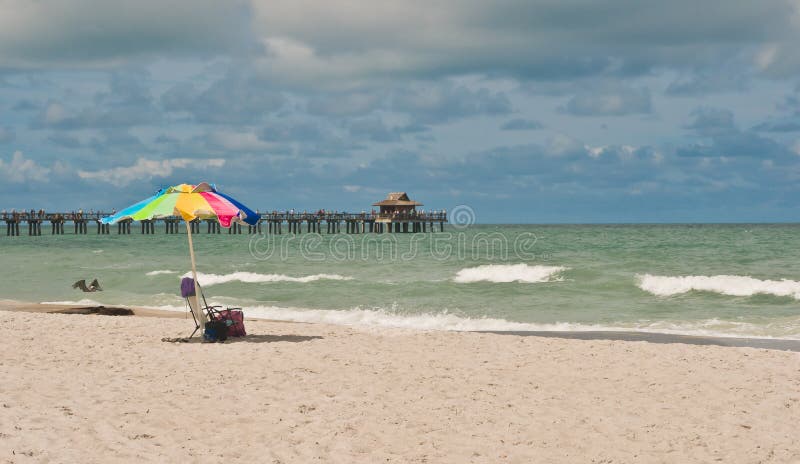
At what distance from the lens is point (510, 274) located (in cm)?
2720

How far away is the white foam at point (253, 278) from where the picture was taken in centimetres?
2592

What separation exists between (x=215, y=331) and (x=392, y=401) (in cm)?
481

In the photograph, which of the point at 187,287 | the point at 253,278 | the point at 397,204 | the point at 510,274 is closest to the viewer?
the point at 187,287

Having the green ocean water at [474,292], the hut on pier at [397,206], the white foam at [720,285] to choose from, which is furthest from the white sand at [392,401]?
the hut on pier at [397,206]

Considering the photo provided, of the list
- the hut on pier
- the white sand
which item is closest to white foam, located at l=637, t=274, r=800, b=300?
the white sand

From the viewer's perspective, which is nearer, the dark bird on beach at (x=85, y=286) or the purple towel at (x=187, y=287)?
the purple towel at (x=187, y=287)

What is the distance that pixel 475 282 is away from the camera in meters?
25.1

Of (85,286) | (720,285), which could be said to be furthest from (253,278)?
(720,285)

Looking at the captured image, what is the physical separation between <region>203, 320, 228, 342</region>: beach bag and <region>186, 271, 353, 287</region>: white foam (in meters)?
14.1

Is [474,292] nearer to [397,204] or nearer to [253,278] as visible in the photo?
[253,278]

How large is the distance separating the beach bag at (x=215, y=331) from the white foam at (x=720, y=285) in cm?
1439

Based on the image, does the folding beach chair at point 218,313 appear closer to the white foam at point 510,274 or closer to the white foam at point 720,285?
the white foam at point 720,285

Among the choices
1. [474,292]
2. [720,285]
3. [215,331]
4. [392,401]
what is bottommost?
[474,292]

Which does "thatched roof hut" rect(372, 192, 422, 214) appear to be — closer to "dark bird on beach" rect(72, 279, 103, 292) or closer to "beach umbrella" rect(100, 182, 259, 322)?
"dark bird on beach" rect(72, 279, 103, 292)
